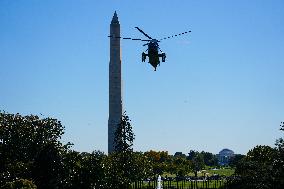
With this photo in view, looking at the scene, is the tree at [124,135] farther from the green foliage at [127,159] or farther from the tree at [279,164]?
the tree at [279,164]

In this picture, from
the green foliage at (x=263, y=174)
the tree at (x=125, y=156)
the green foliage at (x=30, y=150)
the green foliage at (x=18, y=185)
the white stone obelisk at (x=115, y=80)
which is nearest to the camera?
the green foliage at (x=18, y=185)

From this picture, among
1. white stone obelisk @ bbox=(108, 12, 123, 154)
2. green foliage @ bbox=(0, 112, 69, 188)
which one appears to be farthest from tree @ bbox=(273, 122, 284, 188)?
white stone obelisk @ bbox=(108, 12, 123, 154)

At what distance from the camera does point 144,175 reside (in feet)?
255

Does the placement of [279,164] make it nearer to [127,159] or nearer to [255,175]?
[255,175]

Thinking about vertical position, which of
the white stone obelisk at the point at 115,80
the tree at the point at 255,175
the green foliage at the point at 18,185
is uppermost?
the white stone obelisk at the point at 115,80

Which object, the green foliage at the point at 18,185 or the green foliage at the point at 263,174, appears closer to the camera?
the green foliage at the point at 18,185

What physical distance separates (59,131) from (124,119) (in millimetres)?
24345

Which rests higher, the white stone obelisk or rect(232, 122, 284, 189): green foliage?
the white stone obelisk

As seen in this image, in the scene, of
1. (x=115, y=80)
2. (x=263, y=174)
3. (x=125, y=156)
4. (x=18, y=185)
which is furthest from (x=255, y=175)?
(x=115, y=80)

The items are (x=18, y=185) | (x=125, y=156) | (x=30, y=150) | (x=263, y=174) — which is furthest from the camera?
(x=125, y=156)

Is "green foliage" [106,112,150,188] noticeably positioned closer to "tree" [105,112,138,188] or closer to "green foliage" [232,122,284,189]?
"tree" [105,112,138,188]

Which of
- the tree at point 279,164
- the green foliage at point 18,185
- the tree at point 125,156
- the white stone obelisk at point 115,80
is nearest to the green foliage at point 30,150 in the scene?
the green foliage at point 18,185

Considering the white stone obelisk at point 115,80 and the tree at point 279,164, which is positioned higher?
the white stone obelisk at point 115,80

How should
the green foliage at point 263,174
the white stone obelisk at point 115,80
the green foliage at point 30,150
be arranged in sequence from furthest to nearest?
the white stone obelisk at point 115,80, the green foliage at point 30,150, the green foliage at point 263,174
